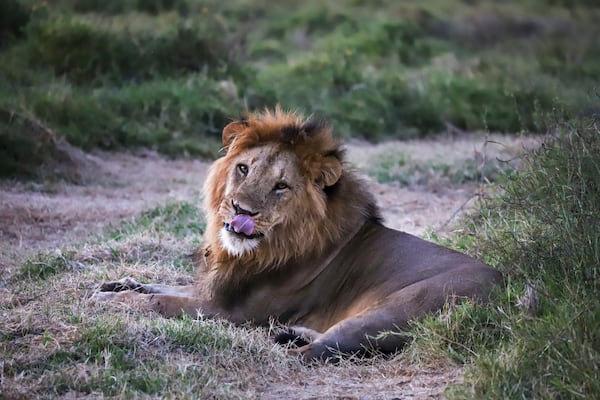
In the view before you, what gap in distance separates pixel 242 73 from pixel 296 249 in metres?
8.37

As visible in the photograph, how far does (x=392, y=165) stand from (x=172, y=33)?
4.38m

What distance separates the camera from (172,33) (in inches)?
531

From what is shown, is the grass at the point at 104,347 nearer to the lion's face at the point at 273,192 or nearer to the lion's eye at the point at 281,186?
the lion's face at the point at 273,192

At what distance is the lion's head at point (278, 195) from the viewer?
5086 millimetres

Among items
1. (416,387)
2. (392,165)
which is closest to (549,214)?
(416,387)

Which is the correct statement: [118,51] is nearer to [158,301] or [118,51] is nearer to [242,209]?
[158,301]

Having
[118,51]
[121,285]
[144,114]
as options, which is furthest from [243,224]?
[118,51]

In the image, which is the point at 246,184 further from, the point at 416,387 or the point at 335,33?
the point at 335,33

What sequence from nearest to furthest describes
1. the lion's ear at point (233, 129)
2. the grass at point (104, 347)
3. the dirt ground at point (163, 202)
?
the grass at point (104, 347) → the dirt ground at point (163, 202) → the lion's ear at point (233, 129)

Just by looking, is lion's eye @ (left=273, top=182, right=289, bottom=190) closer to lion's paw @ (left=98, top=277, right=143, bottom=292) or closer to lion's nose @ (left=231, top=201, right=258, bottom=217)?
lion's nose @ (left=231, top=201, right=258, bottom=217)

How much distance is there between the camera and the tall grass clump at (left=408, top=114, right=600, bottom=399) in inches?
153

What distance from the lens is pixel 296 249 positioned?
17.0 ft

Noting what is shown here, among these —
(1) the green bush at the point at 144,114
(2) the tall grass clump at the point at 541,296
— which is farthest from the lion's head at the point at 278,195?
(1) the green bush at the point at 144,114

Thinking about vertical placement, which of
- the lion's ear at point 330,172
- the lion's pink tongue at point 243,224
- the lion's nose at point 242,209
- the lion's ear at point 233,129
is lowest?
the lion's pink tongue at point 243,224
